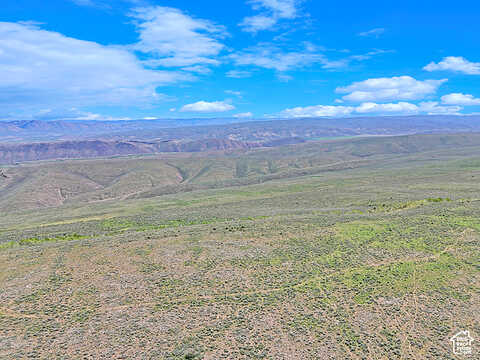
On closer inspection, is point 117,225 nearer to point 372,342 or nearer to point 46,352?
point 46,352

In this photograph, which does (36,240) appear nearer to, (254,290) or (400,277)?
(254,290)

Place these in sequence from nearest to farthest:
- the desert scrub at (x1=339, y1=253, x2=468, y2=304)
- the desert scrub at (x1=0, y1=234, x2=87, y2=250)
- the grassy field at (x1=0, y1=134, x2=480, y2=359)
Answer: the grassy field at (x1=0, y1=134, x2=480, y2=359) < the desert scrub at (x1=339, y1=253, x2=468, y2=304) < the desert scrub at (x1=0, y1=234, x2=87, y2=250)

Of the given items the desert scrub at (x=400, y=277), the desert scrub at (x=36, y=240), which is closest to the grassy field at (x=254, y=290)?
the desert scrub at (x=400, y=277)

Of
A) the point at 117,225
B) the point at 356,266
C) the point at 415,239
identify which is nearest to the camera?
the point at 356,266

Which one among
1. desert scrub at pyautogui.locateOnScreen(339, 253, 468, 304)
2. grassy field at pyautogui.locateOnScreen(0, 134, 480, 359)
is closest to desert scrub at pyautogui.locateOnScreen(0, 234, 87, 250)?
grassy field at pyautogui.locateOnScreen(0, 134, 480, 359)

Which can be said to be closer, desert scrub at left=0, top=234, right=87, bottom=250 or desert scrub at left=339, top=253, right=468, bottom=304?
desert scrub at left=339, top=253, right=468, bottom=304

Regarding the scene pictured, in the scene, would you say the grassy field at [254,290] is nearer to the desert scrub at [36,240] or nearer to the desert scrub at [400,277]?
the desert scrub at [400,277]

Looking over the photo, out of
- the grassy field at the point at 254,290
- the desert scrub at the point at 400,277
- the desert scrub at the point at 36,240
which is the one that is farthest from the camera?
the desert scrub at the point at 36,240

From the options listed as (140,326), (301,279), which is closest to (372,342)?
(301,279)

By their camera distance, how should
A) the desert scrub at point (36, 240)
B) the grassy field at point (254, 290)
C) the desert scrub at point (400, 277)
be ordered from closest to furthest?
the grassy field at point (254, 290)
the desert scrub at point (400, 277)
the desert scrub at point (36, 240)

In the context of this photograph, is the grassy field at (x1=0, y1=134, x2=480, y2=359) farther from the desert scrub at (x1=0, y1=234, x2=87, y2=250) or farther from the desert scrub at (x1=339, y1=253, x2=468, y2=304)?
the desert scrub at (x1=0, y1=234, x2=87, y2=250)

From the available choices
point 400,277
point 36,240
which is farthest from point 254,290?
point 36,240
